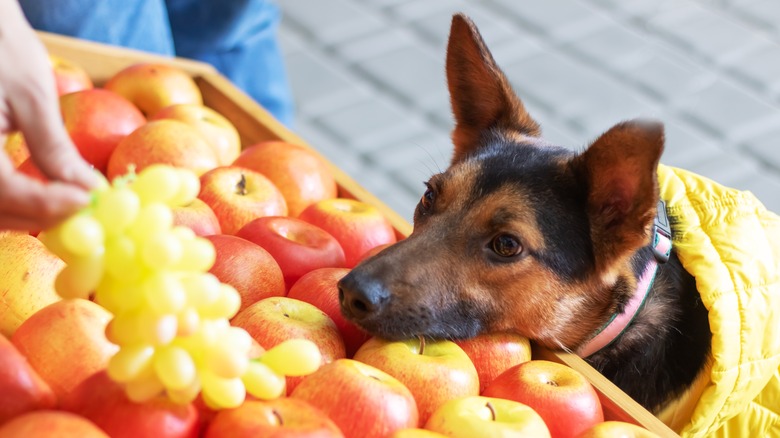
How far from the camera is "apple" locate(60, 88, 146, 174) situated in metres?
1.87

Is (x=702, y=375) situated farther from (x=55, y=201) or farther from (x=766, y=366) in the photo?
(x=55, y=201)

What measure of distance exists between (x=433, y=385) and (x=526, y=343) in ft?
1.15

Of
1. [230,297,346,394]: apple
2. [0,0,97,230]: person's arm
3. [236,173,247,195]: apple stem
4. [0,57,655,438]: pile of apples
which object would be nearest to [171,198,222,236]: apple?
[0,57,655,438]: pile of apples

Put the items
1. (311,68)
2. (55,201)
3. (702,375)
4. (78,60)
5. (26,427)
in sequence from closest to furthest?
1. (55,201)
2. (26,427)
3. (702,375)
4. (78,60)
5. (311,68)

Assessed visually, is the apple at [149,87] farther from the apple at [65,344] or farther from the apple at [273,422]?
the apple at [273,422]

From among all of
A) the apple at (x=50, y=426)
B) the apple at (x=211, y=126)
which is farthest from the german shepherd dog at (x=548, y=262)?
the apple at (x=50, y=426)

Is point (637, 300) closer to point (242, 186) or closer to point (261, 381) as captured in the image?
point (242, 186)

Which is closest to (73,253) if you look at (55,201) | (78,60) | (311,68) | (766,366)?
(55,201)

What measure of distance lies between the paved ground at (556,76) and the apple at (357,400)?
2346mm

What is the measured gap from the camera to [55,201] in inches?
33.3

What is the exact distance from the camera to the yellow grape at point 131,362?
95 centimetres

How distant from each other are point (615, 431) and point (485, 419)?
17cm

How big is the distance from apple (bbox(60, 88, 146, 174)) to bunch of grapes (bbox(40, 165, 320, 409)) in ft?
3.14

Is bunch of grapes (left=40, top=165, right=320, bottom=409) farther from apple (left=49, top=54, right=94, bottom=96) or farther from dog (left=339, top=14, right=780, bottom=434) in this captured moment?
apple (left=49, top=54, right=94, bottom=96)
